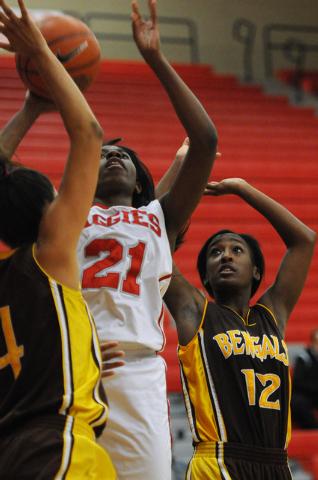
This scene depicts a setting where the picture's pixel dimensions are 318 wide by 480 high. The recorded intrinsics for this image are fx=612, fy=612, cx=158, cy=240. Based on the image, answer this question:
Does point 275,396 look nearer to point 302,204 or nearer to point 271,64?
point 302,204

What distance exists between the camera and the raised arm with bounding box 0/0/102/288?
1.70m

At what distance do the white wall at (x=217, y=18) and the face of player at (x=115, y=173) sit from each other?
1022 cm

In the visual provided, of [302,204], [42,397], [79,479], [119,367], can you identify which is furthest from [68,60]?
[302,204]

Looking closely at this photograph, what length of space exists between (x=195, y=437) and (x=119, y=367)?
666 millimetres

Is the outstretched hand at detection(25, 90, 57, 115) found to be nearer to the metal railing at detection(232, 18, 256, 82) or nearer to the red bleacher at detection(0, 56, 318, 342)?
the red bleacher at detection(0, 56, 318, 342)

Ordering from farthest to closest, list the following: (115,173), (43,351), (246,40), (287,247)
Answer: (246,40)
(287,247)
(115,173)
(43,351)

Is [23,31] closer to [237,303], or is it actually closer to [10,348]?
[10,348]

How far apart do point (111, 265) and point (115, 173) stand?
47cm

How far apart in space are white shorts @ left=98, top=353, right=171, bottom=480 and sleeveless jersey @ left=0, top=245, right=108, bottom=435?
0.38 meters

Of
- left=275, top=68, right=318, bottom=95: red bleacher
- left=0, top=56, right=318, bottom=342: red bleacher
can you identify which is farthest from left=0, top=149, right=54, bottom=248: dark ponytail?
left=275, top=68, right=318, bottom=95: red bleacher

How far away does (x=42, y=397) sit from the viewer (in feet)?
5.16

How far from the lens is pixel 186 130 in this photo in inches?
91.0

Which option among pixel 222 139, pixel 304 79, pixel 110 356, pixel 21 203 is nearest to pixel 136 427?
pixel 110 356

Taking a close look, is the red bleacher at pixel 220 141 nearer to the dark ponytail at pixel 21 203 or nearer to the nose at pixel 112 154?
the nose at pixel 112 154
